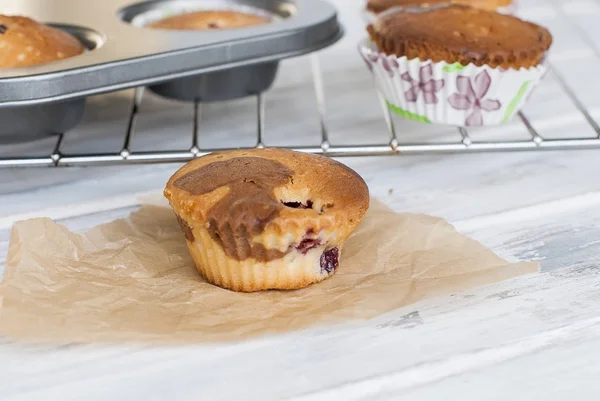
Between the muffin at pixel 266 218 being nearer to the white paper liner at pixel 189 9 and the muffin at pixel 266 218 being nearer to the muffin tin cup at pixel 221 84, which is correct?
the muffin tin cup at pixel 221 84

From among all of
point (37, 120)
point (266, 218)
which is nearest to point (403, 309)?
point (266, 218)

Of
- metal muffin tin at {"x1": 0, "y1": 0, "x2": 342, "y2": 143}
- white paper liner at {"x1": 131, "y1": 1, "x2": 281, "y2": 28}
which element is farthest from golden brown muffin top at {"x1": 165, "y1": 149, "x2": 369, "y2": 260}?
white paper liner at {"x1": 131, "y1": 1, "x2": 281, "y2": 28}

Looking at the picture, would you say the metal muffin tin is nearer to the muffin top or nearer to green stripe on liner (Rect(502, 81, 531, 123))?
the muffin top

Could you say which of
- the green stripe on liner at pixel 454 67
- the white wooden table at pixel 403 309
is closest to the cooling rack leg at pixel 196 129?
the white wooden table at pixel 403 309

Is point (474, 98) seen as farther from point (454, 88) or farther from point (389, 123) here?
point (389, 123)

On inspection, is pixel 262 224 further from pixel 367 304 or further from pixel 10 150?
pixel 10 150
